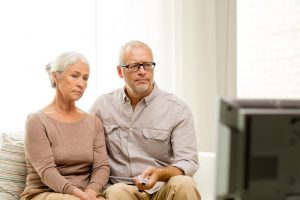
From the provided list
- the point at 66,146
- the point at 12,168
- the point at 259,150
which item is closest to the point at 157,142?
the point at 66,146

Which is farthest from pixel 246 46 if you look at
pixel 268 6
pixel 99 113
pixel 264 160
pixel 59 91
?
pixel 264 160

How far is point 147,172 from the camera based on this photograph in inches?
79.0

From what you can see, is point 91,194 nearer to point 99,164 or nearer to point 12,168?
point 99,164

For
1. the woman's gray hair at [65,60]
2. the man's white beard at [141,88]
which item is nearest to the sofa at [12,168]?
the woman's gray hair at [65,60]

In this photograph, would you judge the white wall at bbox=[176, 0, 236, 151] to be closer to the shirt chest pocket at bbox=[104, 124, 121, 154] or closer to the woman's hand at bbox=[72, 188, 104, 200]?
the shirt chest pocket at bbox=[104, 124, 121, 154]

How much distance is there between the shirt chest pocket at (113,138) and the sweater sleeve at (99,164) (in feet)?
0.20

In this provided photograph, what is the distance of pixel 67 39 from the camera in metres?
2.91

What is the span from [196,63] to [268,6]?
2.44 feet

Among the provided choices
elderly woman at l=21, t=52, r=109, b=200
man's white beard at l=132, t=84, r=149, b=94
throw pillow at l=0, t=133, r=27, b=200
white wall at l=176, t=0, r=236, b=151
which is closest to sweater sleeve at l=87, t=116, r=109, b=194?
elderly woman at l=21, t=52, r=109, b=200

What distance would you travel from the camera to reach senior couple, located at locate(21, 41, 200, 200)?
2072 mm

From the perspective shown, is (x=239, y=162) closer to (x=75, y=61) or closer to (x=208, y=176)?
(x=75, y=61)

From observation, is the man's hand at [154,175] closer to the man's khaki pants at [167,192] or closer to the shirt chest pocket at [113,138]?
the man's khaki pants at [167,192]

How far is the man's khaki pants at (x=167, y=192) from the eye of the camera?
2010mm

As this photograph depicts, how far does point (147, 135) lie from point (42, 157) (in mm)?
547
